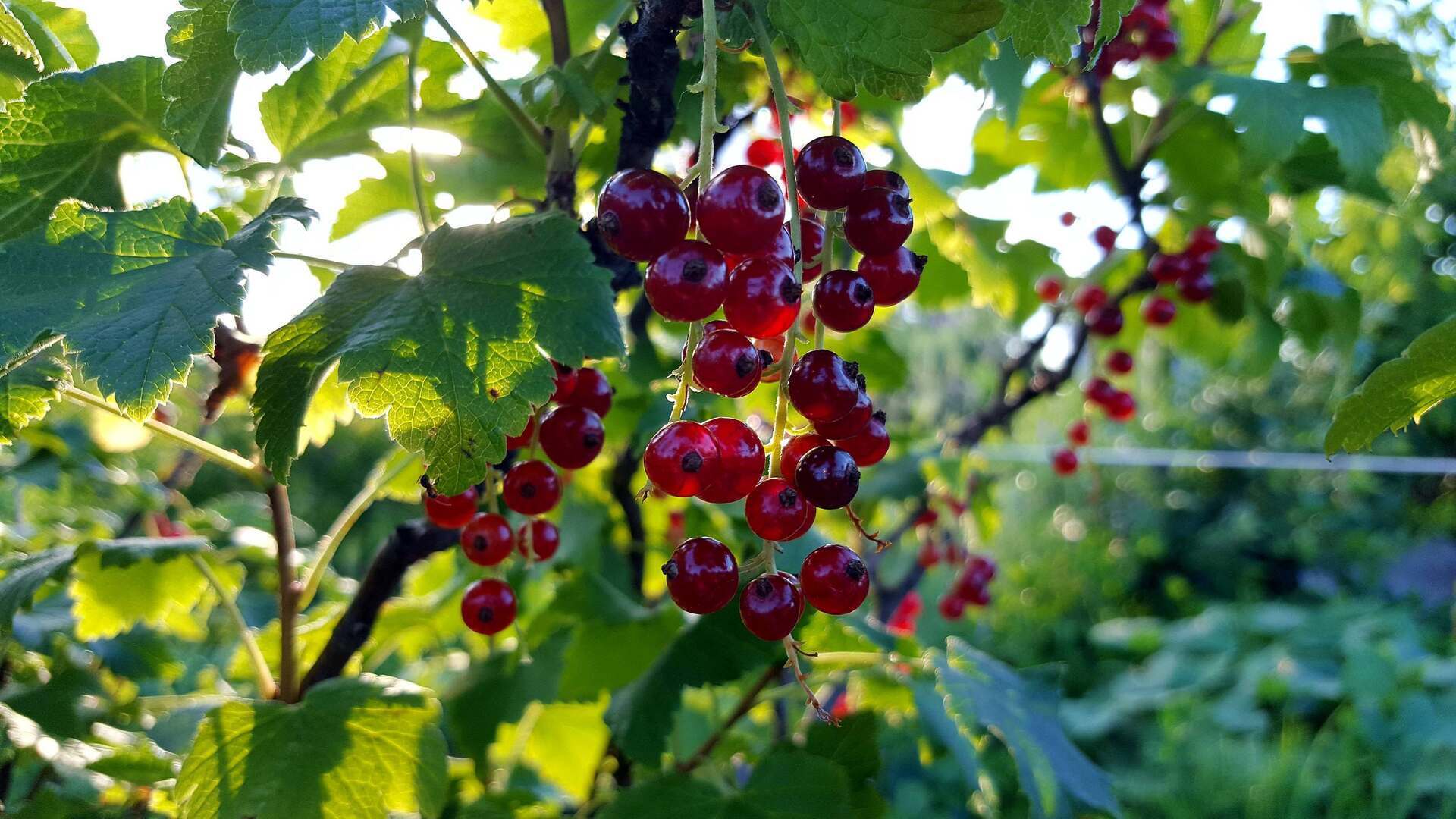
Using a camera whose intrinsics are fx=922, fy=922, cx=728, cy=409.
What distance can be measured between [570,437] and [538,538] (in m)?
0.14

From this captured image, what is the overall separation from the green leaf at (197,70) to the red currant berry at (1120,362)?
193 cm

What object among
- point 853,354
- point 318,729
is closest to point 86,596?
point 318,729

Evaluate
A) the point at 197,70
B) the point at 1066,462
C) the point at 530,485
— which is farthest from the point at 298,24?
the point at 1066,462

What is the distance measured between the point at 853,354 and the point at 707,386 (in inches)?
34.3

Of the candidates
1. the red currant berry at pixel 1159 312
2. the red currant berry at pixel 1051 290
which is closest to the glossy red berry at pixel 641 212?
the red currant berry at pixel 1159 312

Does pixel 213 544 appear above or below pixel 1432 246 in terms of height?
below

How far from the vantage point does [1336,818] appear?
2551mm

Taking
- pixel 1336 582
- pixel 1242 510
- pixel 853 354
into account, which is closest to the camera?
pixel 853 354

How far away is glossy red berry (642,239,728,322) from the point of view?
1.81 ft

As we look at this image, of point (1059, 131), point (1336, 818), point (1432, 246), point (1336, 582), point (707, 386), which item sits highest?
point (1432, 246)

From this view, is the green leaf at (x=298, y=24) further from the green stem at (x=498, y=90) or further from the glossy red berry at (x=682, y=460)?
the glossy red berry at (x=682, y=460)

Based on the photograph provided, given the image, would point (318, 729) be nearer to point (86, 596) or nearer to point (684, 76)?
point (86, 596)

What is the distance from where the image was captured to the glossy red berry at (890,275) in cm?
64

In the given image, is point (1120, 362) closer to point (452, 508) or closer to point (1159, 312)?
point (1159, 312)
